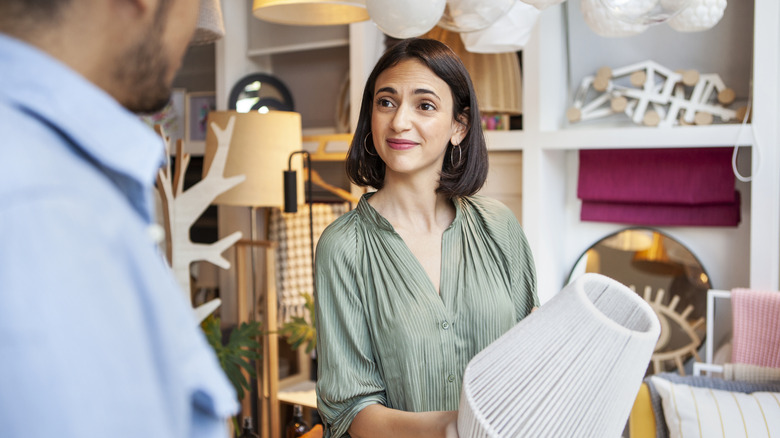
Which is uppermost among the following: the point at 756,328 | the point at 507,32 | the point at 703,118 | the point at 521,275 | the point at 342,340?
the point at 507,32

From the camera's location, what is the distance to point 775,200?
83.8 inches

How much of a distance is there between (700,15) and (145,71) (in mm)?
1539

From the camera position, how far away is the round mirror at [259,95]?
3316 mm

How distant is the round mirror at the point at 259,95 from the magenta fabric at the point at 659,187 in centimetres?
149

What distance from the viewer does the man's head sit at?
0.47 meters

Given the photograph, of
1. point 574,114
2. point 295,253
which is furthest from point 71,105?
point 295,253

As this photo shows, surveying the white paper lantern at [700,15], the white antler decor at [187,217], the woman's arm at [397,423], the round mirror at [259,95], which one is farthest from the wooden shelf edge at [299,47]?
the woman's arm at [397,423]

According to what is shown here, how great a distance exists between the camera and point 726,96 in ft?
7.62

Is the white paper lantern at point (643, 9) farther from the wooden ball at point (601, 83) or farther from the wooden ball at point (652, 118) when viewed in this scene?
the wooden ball at point (601, 83)

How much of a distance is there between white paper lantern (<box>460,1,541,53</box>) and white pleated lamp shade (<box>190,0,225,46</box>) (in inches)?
27.7

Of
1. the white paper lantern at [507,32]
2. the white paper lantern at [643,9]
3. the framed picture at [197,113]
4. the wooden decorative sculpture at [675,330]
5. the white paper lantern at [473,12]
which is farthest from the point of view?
the framed picture at [197,113]

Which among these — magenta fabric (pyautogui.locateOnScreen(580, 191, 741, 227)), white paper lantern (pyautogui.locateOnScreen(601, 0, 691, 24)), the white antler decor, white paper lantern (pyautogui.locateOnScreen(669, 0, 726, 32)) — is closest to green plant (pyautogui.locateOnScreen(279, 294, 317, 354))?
the white antler decor

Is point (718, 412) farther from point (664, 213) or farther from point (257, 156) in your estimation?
point (257, 156)

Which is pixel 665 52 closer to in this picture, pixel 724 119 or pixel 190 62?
pixel 724 119
